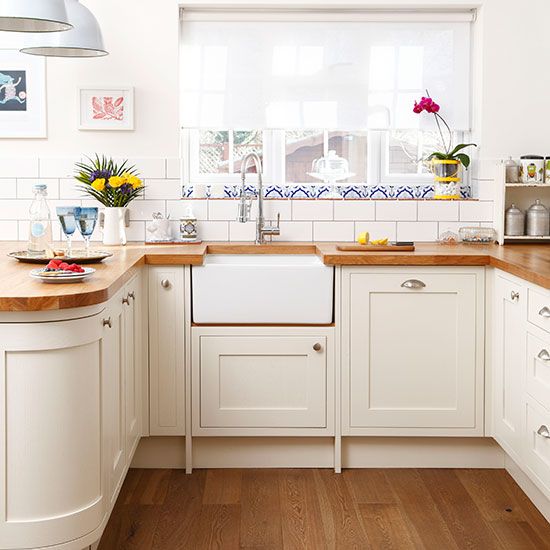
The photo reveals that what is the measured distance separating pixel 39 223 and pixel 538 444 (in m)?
1.99

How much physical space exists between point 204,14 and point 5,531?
287cm

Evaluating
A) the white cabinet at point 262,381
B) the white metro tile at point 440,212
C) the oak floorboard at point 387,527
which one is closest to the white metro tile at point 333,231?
the white metro tile at point 440,212

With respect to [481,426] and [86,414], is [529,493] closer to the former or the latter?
[481,426]

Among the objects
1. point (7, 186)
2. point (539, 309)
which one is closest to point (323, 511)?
point (539, 309)

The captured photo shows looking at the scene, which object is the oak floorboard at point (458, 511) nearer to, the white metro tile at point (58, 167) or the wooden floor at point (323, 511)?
the wooden floor at point (323, 511)

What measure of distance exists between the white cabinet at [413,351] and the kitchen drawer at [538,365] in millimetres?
552

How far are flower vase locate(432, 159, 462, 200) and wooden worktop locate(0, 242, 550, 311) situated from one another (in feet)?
1.03

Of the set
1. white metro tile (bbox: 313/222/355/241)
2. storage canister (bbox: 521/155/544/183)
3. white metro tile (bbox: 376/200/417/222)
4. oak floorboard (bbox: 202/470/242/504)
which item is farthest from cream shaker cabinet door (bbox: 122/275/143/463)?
storage canister (bbox: 521/155/544/183)

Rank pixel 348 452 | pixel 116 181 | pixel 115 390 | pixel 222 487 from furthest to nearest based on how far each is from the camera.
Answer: pixel 116 181
pixel 348 452
pixel 222 487
pixel 115 390

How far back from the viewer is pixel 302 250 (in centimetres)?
409

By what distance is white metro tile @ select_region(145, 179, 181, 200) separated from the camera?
14.6 feet

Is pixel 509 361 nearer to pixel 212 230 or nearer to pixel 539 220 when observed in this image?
pixel 539 220

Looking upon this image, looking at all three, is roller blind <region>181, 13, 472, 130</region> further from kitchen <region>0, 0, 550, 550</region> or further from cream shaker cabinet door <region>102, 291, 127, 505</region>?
cream shaker cabinet door <region>102, 291, 127, 505</region>

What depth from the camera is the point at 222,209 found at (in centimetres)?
446
